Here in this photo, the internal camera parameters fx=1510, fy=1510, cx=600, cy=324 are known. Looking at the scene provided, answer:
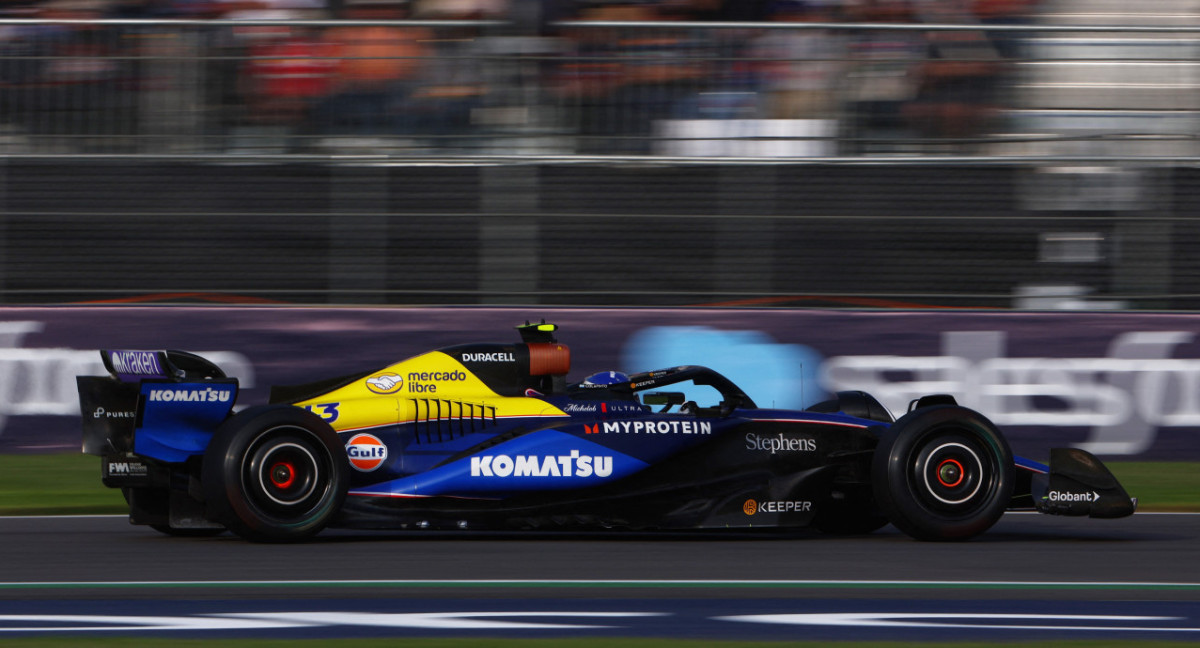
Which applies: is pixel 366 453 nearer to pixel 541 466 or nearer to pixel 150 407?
pixel 541 466

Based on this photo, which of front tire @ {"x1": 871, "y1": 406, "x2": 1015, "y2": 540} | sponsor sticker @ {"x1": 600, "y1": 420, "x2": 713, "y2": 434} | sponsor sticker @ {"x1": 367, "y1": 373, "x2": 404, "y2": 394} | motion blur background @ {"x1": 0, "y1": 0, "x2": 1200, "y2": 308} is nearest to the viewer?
front tire @ {"x1": 871, "y1": 406, "x2": 1015, "y2": 540}

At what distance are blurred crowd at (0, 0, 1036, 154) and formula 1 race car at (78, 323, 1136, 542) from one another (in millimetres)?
4248

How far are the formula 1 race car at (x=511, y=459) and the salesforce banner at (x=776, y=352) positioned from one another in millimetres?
3378

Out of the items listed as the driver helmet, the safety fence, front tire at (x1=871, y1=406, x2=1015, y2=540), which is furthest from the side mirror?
the safety fence

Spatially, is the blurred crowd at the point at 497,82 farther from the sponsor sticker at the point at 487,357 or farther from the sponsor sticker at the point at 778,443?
the sponsor sticker at the point at 778,443

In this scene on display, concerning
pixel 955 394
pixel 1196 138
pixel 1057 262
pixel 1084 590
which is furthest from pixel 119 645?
pixel 1196 138

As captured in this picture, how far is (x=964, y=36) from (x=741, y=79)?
5.61 feet

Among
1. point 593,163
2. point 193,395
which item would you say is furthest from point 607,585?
point 593,163

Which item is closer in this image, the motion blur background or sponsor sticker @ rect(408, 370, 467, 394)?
sponsor sticker @ rect(408, 370, 467, 394)

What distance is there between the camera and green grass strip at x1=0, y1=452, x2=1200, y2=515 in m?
8.66

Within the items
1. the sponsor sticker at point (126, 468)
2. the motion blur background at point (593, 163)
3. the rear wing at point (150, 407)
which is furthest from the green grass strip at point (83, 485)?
the sponsor sticker at point (126, 468)

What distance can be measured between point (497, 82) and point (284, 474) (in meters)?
5.20

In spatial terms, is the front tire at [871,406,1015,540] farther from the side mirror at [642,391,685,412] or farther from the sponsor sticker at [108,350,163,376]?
the sponsor sticker at [108,350,163,376]

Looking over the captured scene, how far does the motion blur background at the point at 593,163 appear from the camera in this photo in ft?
36.1
